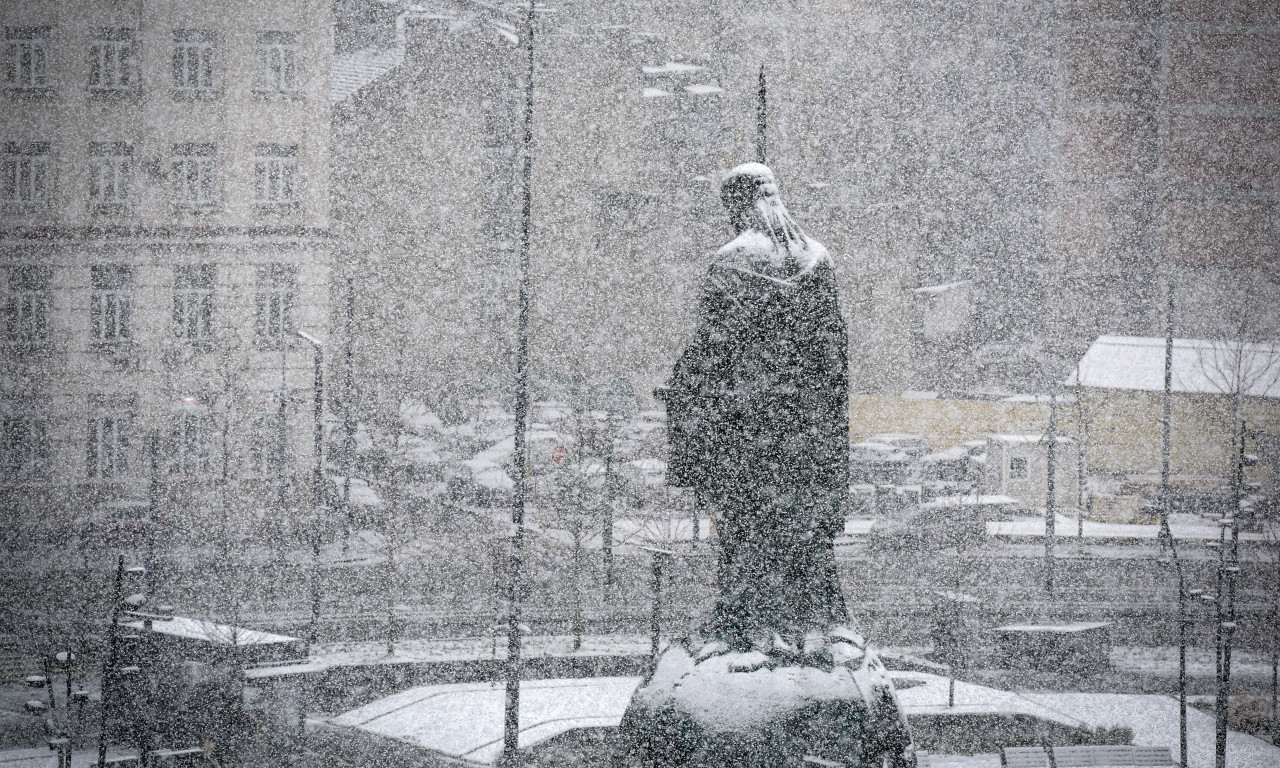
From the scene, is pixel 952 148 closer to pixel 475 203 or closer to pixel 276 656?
pixel 475 203

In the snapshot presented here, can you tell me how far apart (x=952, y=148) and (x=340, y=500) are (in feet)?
87.5

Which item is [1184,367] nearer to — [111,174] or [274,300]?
[274,300]

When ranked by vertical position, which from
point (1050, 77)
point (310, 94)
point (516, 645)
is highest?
point (1050, 77)

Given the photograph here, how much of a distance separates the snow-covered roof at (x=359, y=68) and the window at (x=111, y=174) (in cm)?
1152

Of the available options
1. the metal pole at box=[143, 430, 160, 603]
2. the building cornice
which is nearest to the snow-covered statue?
the metal pole at box=[143, 430, 160, 603]

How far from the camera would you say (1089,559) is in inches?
1064

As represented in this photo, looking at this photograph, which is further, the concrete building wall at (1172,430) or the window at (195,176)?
the concrete building wall at (1172,430)

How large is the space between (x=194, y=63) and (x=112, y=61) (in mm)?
2017

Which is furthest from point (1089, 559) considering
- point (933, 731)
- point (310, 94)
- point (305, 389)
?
point (310, 94)

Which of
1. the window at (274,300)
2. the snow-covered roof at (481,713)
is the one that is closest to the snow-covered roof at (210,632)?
the snow-covered roof at (481,713)

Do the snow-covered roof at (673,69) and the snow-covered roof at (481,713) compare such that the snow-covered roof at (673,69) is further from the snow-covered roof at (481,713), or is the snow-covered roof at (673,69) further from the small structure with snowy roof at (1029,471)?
the snow-covered roof at (481,713)

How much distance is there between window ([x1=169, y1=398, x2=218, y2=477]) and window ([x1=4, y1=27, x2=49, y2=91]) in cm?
926

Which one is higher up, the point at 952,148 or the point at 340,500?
the point at 952,148

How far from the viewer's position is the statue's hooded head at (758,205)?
605 centimetres
